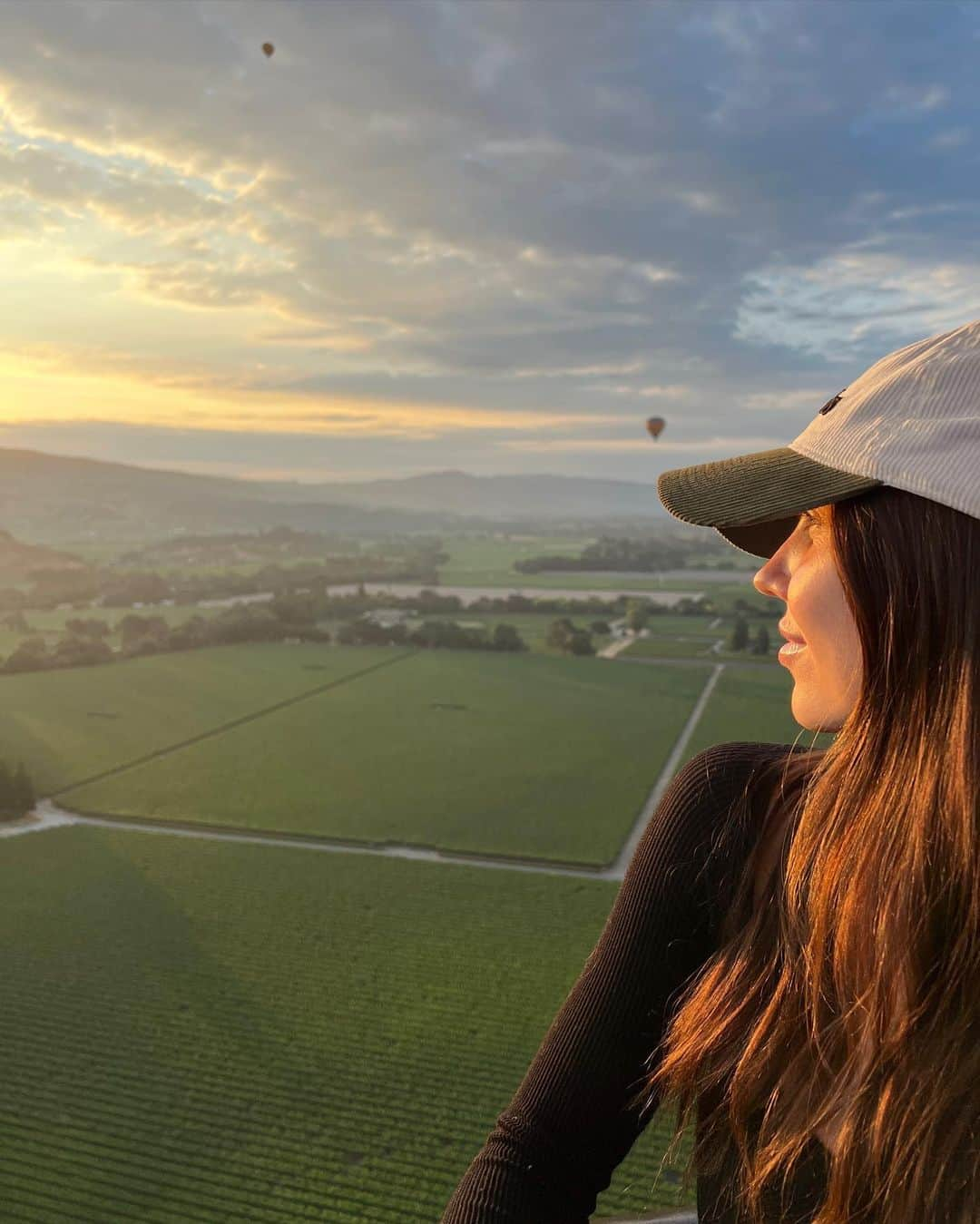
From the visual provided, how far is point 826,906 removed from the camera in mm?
1577

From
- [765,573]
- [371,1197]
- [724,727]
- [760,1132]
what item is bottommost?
[371,1197]

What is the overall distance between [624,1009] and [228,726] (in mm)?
52474

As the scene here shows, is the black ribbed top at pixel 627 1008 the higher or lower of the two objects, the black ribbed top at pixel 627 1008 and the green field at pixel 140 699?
the higher

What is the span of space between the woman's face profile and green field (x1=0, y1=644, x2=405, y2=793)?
44762 mm

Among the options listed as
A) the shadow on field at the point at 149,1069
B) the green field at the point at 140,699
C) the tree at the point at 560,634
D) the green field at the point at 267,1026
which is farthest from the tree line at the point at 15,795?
the tree at the point at 560,634

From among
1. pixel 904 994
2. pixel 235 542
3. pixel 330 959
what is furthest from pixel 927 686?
pixel 235 542

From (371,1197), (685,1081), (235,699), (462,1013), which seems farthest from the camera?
(235,699)

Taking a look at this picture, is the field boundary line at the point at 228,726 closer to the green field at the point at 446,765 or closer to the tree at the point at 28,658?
the green field at the point at 446,765

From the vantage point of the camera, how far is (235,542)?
453 feet

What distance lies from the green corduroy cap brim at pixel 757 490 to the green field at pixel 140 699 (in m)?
44.7

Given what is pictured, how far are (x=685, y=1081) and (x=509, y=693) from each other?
5816 centimetres

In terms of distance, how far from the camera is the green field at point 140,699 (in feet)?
151

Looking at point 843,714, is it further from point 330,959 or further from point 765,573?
point 330,959

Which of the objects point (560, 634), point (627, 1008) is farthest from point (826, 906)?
point (560, 634)
